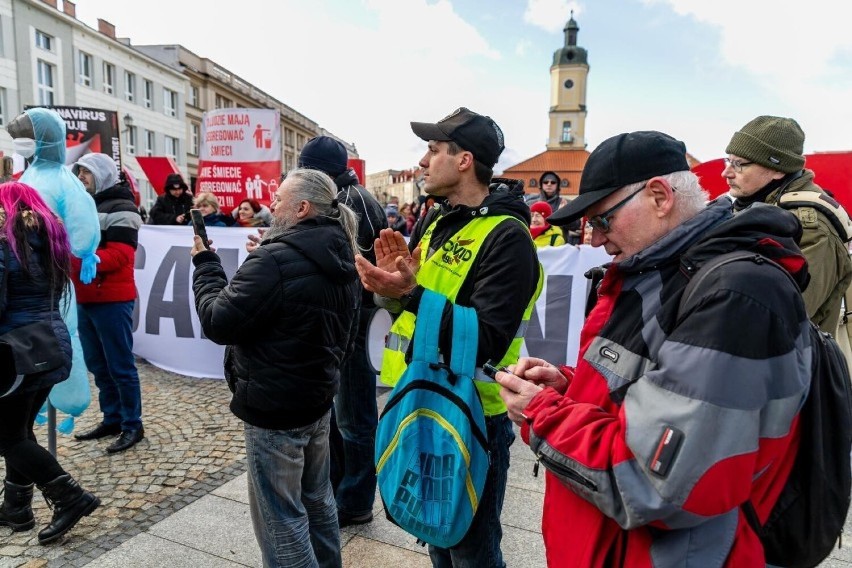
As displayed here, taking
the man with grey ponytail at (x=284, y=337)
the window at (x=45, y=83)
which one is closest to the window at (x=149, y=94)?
the window at (x=45, y=83)

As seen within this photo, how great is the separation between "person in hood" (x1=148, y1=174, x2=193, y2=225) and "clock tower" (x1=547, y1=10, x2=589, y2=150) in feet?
291

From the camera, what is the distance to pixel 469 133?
2148 millimetres

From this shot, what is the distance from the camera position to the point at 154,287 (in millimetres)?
6184

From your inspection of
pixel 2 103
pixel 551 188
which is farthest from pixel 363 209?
pixel 2 103

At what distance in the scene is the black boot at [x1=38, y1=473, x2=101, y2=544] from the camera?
116 inches

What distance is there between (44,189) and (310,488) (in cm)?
265

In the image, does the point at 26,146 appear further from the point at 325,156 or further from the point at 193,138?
the point at 193,138

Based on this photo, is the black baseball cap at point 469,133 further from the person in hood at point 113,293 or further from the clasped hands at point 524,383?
the person in hood at point 113,293

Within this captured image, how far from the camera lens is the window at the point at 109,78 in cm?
3391

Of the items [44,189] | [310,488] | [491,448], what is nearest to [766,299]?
[491,448]

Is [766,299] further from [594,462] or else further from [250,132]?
[250,132]

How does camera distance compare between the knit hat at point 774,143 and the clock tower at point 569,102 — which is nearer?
the knit hat at point 774,143

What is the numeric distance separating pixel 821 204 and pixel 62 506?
424cm

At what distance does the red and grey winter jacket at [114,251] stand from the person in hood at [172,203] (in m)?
3.59
